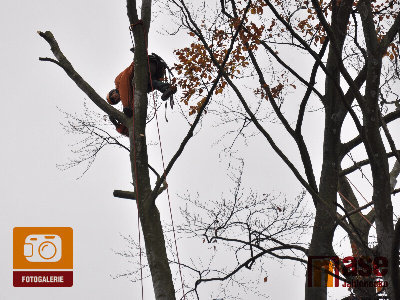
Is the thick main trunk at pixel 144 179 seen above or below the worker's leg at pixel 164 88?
below

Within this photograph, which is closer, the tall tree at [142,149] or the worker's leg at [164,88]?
the tall tree at [142,149]

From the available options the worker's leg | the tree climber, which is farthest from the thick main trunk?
the worker's leg

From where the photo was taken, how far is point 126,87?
6.56 metres

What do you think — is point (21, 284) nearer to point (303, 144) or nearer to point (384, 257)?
point (303, 144)

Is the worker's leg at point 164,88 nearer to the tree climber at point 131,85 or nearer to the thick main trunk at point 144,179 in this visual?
the tree climber at point 131,85

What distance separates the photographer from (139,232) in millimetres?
5457

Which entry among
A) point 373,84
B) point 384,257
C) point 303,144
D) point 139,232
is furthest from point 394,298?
point 139,232

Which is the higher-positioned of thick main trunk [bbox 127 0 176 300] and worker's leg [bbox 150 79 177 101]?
worker's leg [bbox 150 79 177 101]

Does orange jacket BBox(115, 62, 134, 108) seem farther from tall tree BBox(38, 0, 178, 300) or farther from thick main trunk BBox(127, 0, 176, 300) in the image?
thick main trunk BBox(127, 0, 176, 300)

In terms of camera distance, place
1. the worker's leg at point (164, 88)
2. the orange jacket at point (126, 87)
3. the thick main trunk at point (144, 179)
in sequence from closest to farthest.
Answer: the thick main trunk at point (144, 179), the orange jacket at point (126, 87), the worker's leg at point (164, 88)

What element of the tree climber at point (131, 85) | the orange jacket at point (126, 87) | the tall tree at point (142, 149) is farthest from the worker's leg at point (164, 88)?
the tall tree at point (142, 149)

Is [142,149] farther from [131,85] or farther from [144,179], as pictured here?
[131,85]

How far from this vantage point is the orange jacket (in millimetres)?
6461

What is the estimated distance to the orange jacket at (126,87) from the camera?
646 cm
